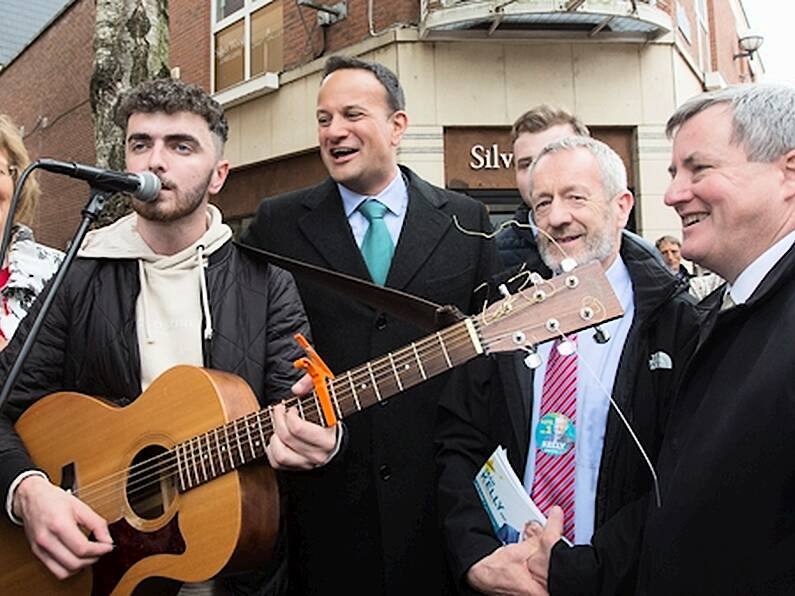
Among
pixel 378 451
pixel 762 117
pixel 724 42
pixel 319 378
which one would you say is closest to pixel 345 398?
pixel 319 378

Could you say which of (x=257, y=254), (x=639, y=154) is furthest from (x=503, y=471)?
(x=639, y=154)

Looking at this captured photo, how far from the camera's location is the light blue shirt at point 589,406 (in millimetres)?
1981

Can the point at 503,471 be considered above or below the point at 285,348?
below

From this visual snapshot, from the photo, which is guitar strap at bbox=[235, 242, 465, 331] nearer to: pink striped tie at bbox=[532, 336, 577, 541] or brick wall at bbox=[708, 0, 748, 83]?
pink striped tie at bbox=[532, 336, 577, 541]

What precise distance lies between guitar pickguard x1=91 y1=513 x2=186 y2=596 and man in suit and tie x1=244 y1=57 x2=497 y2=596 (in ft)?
1.50

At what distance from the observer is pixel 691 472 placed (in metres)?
1.55

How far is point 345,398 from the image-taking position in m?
1.94

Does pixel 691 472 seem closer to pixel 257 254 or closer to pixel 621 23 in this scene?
pixel 257 254

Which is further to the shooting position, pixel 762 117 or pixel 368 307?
pixel 368 307

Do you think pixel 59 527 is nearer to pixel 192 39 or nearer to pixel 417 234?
pixel 417 234

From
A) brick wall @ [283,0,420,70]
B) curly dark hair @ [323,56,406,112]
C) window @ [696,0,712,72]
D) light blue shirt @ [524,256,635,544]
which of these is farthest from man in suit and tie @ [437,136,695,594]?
window @ [696,0,712,72]

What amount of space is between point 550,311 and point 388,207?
1137 mm

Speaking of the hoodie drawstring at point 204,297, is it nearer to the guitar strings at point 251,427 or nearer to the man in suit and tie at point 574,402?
the guitar strings at point 251,427

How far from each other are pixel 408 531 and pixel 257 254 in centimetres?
104
